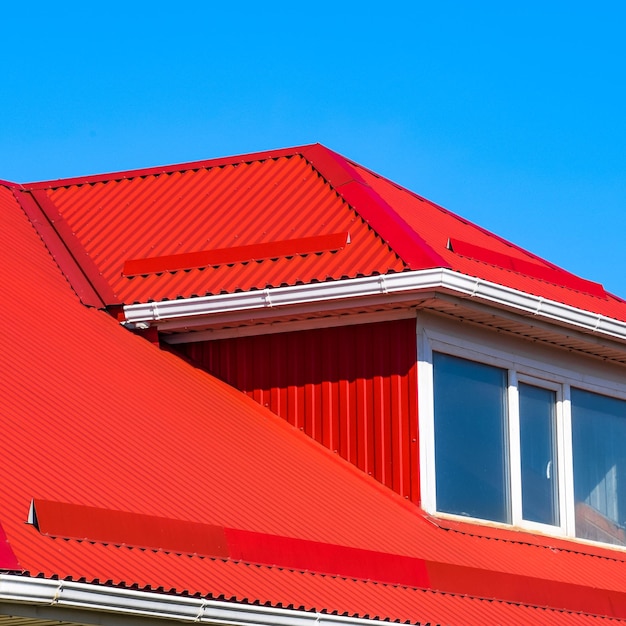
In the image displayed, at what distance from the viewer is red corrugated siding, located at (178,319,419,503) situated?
13680 millimetres

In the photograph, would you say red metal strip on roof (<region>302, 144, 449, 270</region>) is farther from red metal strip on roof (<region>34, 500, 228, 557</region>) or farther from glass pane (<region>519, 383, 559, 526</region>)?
red metal strip on roof (<region>34, 500, 228, 557</region>)

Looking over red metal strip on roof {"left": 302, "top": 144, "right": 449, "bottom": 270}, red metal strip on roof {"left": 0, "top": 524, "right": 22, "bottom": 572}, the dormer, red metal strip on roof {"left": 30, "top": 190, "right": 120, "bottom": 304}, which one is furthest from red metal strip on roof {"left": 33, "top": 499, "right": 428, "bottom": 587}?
red metal strip on roof {"left": 30, "top": 190, "right": 120, "bottom": 304}

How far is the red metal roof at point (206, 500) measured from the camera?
30.9 ft

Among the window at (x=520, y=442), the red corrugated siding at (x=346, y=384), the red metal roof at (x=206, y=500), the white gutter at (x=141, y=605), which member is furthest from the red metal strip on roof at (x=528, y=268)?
the white gutter at (x=141, y=605)

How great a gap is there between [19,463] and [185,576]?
1399 millimetres

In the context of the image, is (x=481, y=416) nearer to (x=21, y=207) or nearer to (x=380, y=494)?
(x=380, y=494)

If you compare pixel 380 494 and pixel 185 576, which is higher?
pixel 380 494

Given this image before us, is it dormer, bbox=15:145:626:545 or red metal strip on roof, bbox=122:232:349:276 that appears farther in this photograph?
red metal strip on roof, bbox=122:232:349:276

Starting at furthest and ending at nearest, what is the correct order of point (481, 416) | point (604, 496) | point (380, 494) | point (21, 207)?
1. point (21, 207)
2. point (604, 496)
3. point (481, 416)
4. point (380, 494)

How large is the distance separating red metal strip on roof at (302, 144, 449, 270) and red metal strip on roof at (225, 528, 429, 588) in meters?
3.20

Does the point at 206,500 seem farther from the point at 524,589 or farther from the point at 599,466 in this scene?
the point at 599,466

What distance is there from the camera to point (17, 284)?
13828mm

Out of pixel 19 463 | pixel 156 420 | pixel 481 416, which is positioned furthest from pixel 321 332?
pixel 19 463

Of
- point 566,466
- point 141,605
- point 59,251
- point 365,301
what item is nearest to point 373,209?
point 365,301
